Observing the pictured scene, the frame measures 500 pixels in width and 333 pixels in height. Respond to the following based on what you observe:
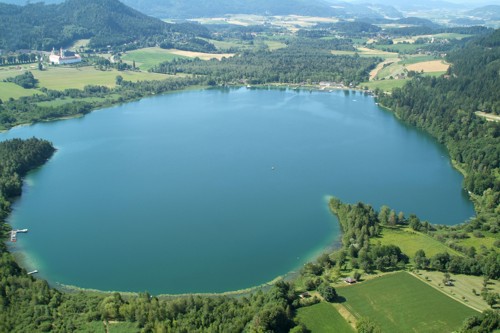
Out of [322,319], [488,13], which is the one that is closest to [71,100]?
[322,319]

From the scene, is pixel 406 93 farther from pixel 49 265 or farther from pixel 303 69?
pixel 49 265

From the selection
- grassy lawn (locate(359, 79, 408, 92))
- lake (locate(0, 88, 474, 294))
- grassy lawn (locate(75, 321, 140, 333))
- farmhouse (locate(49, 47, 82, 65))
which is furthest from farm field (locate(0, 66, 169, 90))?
grassy lawn (locate(75, 321, 140, 333))

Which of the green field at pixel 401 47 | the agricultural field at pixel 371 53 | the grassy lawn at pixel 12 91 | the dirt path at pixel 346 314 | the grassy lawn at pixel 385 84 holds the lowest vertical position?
the dirt path at pixel 346 314

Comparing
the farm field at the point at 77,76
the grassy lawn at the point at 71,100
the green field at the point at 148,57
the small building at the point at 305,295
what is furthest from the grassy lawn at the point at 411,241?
the green field at the point at 148,57

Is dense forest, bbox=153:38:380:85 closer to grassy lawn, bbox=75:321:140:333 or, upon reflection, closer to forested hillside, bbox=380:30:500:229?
forested hillside, bbox=380:30:500:229

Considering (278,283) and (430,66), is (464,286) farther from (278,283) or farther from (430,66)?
(430,66)

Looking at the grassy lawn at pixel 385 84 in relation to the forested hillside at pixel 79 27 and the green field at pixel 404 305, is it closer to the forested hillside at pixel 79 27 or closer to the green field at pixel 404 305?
the green field at pixel 404 305

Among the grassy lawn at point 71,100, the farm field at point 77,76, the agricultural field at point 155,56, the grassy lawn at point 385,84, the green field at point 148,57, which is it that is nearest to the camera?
the grassy lawn at point 71,100
